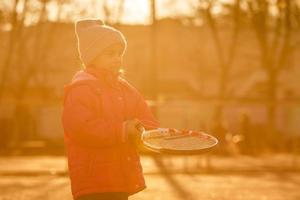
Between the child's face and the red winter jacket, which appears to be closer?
the red winter jacket

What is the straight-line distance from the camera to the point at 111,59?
540 centimetres

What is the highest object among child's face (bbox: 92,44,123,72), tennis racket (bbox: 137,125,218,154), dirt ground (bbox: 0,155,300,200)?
child's face (bbox: 92,44,123,72)

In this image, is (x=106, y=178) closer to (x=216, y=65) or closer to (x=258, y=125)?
(x=258, y=125)

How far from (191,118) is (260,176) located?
7402 millimetres

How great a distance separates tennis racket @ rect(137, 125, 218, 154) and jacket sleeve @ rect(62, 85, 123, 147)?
6.9 inches

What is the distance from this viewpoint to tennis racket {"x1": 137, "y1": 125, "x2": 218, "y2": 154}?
5.21m

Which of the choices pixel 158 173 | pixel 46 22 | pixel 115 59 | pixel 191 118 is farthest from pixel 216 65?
pixel 115 59

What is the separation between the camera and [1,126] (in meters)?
36.0

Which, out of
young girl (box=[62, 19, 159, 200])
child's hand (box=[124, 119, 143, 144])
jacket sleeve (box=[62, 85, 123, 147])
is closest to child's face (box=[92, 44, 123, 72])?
young girl (box=[62, 19, 159, 200])

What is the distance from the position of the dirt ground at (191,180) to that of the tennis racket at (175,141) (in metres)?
8.07

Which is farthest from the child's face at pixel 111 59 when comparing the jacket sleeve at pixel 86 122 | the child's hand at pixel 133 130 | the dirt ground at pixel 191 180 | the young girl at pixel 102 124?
the dirt ground at pixel 191 180

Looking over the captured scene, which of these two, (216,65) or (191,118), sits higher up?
(191,118)

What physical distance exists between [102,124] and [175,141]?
1.54 feet

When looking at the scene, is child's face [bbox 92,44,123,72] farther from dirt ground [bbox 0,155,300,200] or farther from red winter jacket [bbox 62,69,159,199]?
dirt ground [bbox 0,155,300,200]
